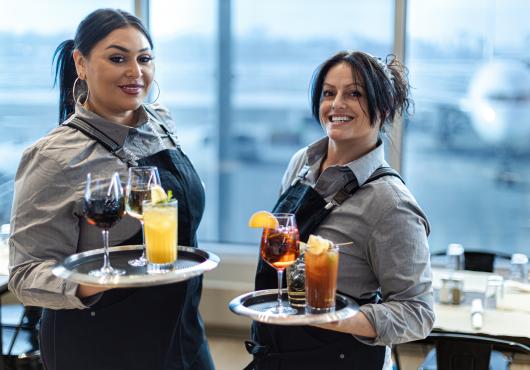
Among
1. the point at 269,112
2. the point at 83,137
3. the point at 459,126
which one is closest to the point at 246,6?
the point at 269,112

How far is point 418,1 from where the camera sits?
4.09 m

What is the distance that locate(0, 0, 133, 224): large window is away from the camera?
432 cm

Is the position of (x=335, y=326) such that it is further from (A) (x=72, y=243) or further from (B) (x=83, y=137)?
(B) (x=83, y=137)

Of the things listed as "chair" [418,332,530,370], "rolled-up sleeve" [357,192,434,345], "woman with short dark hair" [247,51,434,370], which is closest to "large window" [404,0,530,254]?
"chair" [418,332,530,370]

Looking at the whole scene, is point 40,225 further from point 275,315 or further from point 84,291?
point 275,315

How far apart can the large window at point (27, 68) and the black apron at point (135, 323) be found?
2.38m

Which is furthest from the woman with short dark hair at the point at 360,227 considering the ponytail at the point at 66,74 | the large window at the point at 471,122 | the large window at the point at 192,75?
the large window at the point at 192,75

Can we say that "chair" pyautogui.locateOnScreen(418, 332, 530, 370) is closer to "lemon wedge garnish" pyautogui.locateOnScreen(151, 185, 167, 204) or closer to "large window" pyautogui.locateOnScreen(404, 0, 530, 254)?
"lemon wedge garnish" pyautogui.locateOnScreen(151, 185, 167, 204)

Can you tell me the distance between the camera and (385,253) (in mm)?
1812

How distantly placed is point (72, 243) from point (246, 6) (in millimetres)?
2778

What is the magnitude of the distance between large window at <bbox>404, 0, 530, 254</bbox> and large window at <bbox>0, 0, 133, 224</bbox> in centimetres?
181

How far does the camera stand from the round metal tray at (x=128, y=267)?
5.26 feet

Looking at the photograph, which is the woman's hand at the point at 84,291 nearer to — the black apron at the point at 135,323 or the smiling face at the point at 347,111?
the black apron at the point at 135,323

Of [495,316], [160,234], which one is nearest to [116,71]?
[160,234]
